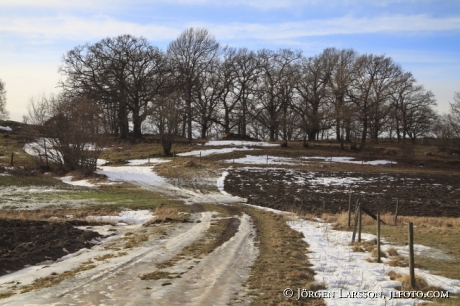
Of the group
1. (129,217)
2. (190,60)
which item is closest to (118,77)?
(190,60)

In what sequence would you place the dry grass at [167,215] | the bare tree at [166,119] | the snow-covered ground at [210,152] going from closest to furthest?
the dry grass at [167,215]
the bare tree at [166,119]
the snow-covered ground at [210,152]

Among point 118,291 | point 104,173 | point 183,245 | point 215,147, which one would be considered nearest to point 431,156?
point 215,147

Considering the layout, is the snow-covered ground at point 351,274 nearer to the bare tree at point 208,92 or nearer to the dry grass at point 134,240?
the dry grass at point 134,240

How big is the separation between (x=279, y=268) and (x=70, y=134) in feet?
94.8

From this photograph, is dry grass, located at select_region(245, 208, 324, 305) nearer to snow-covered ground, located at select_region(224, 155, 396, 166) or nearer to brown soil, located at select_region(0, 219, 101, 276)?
brown soil, located at select_region(0, 219, 101, 276)

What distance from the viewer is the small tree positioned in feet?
109

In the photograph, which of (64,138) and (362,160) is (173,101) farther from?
(362,160)

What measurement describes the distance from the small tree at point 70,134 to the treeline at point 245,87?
17.9 meters

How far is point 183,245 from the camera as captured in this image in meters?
11.5

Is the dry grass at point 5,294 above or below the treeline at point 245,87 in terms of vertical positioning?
below

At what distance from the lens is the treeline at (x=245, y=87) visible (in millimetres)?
54094

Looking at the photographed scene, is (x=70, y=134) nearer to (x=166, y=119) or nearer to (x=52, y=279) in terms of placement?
(x=166, y=119)

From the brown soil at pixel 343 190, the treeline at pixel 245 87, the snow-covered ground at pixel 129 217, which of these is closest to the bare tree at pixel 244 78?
the treeline at pixel 245 87

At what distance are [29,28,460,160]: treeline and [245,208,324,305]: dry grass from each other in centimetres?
4177
